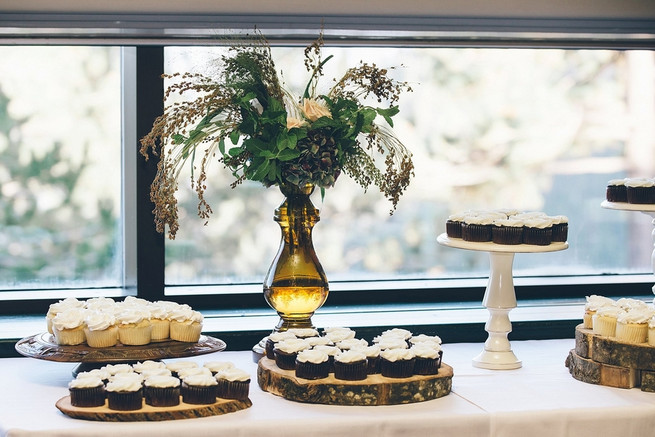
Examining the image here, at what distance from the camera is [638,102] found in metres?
3.34

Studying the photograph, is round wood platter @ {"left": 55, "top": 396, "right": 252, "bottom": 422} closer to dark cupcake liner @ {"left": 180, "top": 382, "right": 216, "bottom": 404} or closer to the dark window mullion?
dark cupcake liner @ {"left": 180, "top": 382, "right": 216, "bottom": 404}

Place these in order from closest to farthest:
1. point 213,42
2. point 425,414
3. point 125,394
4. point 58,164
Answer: point 125,394
point 425,414
point 213,42
point 58,164

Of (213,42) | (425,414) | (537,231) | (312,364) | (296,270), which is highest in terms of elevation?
(213,42)

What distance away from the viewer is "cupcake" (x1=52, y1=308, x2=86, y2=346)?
217 centimetres

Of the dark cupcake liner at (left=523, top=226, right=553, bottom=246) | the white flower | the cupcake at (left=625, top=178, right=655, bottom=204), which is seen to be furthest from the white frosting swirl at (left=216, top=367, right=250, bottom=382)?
the cupcake at (left=625, top=178, right=655, bottom=204)

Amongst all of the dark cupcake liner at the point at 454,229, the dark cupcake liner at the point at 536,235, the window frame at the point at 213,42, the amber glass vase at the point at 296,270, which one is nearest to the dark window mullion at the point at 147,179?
the window frame at the point at 213,42

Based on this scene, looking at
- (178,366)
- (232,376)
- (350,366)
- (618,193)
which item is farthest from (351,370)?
(618,193)

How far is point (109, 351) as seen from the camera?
2154 mm

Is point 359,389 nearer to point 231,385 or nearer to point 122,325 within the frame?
point 231,385

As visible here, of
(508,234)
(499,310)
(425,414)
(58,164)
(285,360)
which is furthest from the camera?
(58,164)

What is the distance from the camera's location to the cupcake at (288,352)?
2.10m

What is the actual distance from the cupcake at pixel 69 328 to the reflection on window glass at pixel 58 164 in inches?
33.1

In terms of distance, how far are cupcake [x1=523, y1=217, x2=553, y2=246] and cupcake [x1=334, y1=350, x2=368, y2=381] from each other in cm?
58

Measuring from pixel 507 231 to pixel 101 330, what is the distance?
3.32 ft
